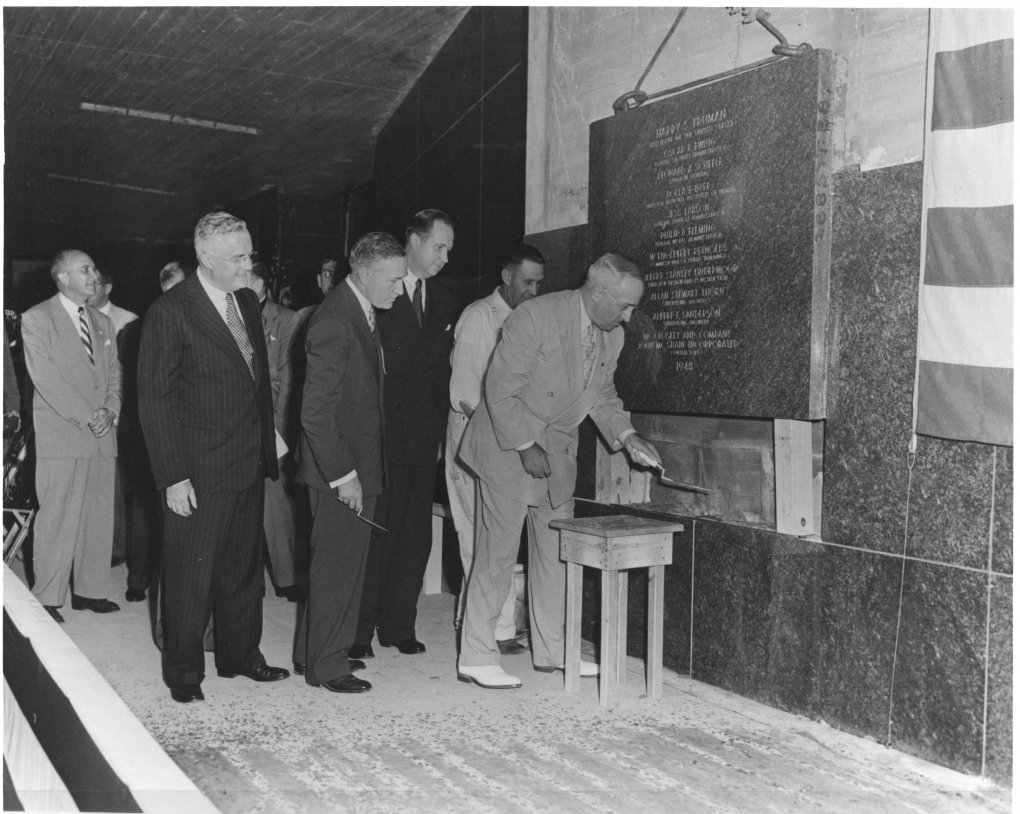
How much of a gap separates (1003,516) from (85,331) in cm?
439

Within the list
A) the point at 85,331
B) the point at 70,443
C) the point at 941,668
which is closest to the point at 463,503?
the point at 70,443

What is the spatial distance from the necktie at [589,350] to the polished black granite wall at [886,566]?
0.85 metres

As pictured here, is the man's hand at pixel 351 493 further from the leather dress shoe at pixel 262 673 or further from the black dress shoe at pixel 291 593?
the black dress shoe at pixel 291 593

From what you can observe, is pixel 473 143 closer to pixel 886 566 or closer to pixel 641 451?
pixel 641 451

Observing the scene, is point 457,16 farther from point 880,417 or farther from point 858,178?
point 880,417

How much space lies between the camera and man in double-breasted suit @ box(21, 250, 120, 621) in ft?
17.7

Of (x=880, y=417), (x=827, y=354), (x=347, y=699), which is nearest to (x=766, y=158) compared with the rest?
(x=827, y=354)

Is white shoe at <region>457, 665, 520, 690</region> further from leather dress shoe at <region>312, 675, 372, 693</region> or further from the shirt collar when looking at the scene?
the shirt collar

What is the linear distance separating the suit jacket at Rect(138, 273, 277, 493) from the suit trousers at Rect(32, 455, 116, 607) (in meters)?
1.76

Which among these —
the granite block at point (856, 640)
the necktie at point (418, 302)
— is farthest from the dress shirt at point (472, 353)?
the granite block at point (856, 640)

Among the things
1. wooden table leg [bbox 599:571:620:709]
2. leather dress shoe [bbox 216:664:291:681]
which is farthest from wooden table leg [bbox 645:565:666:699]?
leather dress shoe [bbox 216:664:291:681]

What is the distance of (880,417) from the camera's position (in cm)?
362

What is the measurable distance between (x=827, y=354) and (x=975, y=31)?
1135mm

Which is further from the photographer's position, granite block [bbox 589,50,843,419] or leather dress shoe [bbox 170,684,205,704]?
leather dress shoe [bbox 170,684,205,704]
